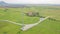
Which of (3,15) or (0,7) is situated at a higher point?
(0,7)

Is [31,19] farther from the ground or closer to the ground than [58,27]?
farther from the ground

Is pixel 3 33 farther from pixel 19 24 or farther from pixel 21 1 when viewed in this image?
pixel 21 1

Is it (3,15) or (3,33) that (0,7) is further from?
(3,33)

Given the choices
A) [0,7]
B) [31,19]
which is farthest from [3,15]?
[31,19]

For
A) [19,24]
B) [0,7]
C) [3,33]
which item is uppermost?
[0,7]

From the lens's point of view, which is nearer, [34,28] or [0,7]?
[34,28]

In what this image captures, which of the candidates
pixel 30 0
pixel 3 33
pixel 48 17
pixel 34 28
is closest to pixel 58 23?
pixel 48 17
